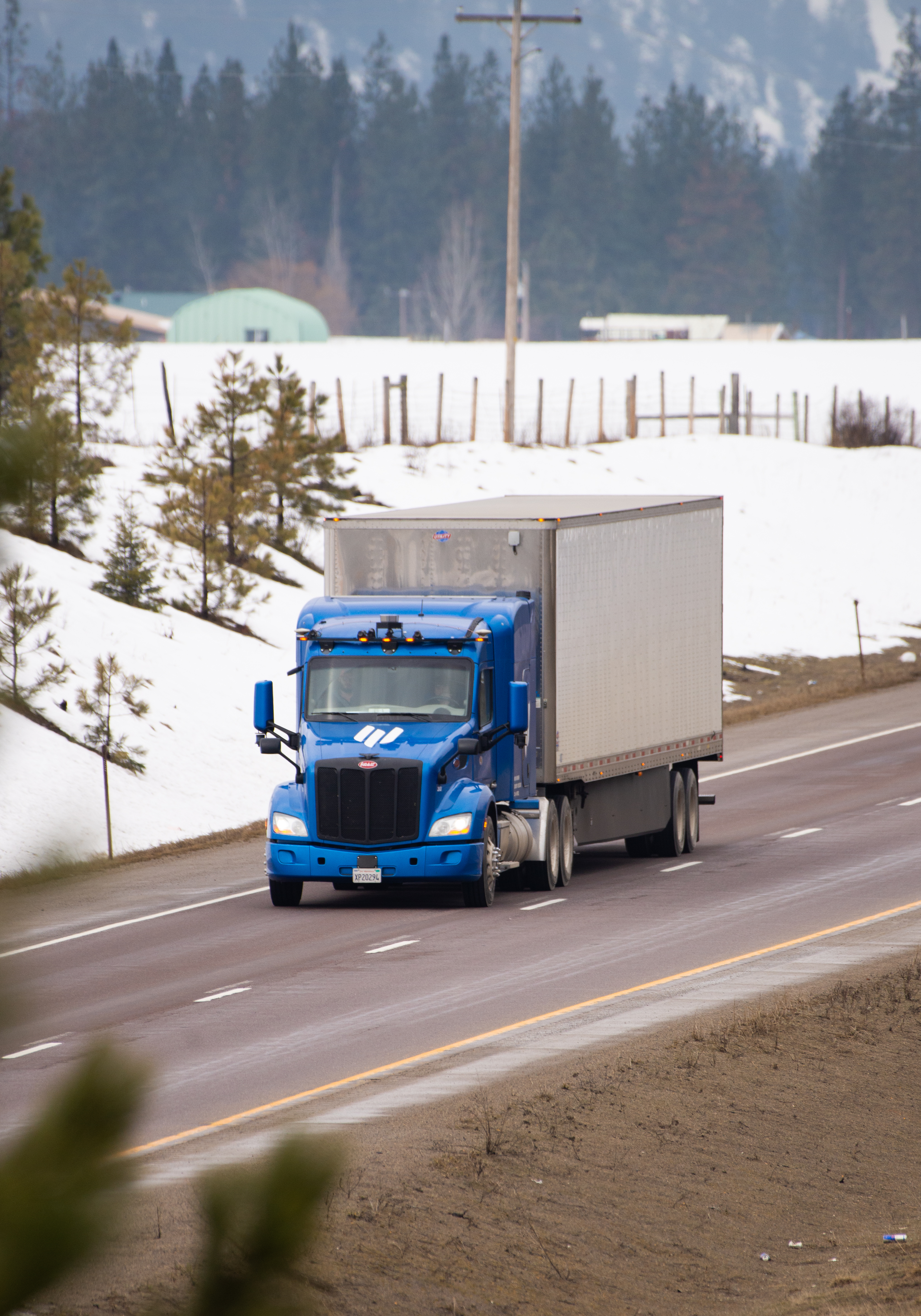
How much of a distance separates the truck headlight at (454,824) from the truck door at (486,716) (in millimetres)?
691

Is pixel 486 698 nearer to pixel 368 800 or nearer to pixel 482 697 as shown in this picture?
pixel 482 697

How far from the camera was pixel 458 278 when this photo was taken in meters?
153

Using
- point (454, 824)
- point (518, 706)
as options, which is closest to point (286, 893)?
point (454, 824)

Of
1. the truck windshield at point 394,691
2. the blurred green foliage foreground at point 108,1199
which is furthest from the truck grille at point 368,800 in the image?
the blurred green foliage foreground at point 108,1199

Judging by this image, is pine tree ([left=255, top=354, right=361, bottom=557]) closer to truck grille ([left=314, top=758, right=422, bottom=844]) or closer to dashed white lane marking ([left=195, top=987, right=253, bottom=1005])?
truck grille ([left=314, top=758, right=422, bottom=844])

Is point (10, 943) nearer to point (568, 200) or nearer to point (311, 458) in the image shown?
point (311, 458)

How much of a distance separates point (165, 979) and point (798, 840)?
410 inches

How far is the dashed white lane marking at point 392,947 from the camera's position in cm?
1791

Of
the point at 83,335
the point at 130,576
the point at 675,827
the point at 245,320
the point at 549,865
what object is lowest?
the point at 675,827

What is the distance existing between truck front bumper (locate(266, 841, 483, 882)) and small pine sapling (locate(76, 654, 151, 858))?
403cm

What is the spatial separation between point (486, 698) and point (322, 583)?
23229 mm

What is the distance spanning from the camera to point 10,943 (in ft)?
8.94

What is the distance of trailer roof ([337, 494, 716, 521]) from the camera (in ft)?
70.4

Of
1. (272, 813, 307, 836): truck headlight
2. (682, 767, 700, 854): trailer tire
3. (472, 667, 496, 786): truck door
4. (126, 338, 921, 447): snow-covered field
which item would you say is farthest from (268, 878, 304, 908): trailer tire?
(126, 338, 921, 447): snow-covered field
